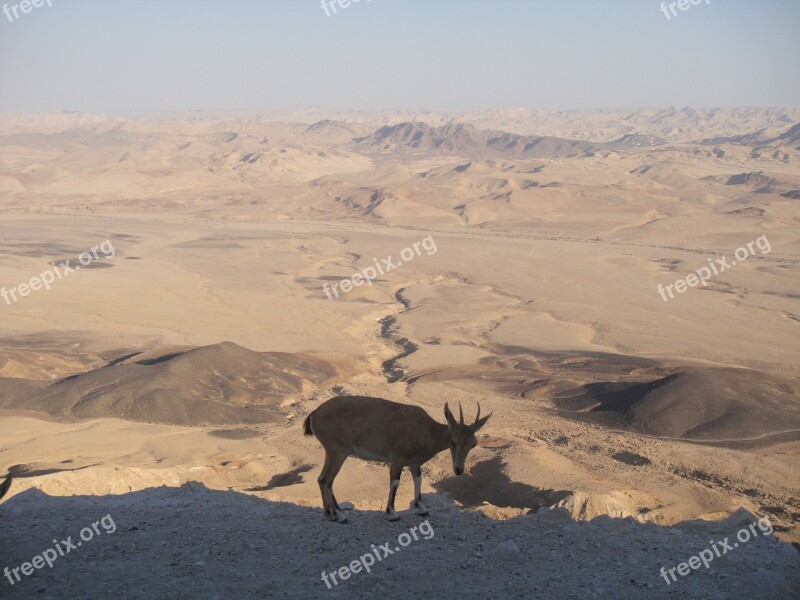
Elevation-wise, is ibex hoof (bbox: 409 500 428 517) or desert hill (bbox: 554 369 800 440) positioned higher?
ibex hoof (bbox: 409 500 428 517)

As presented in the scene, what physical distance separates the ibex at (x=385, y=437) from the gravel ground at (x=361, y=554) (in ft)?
1.87

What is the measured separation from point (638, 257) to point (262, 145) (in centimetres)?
13280

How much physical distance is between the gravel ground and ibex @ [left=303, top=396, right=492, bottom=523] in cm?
57

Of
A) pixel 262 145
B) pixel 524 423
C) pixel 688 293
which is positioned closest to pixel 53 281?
pixel 524 423

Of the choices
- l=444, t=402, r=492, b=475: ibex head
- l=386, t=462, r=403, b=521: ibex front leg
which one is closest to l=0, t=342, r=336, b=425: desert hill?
l=386, t=462, r=403, b=521: ibex front leg

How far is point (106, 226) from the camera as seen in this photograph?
81.0 metres

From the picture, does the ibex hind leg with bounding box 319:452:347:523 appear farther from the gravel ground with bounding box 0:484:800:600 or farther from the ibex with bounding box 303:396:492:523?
the gravel ground with bounding box 0:484:800:600

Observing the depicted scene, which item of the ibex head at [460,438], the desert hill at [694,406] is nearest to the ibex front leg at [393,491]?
the ibex head at [460,438]

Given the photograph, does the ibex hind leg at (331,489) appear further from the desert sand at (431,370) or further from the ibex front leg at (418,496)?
the ibex front leg at (418,496)

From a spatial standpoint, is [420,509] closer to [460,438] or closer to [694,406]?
[460,438]

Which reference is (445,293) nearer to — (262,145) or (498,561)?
(498,561)

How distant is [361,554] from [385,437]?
1.71 m

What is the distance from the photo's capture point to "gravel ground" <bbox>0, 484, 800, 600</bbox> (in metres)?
7.76

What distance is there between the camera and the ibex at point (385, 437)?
9930mm
